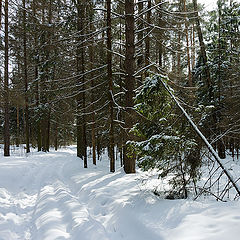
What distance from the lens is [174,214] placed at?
3.49m

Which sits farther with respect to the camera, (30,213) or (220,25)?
(220,25)

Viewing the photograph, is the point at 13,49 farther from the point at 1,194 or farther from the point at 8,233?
the point at 8,233

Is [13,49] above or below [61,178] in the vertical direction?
above

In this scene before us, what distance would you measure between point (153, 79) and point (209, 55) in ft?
52.4

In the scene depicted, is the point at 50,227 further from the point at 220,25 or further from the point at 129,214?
the point at 220,25

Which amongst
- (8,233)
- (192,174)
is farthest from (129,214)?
(8,233)

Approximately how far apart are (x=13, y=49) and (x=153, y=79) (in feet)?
49.3

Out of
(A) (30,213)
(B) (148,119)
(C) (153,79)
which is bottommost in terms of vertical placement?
(A) (30,213)

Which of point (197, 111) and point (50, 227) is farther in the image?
point (197, 111)

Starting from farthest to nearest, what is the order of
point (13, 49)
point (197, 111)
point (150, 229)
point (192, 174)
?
point (13, 49), point (197, 111), point (192, 174), point (150, 229)

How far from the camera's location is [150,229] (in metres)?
3.31

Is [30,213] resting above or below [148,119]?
below

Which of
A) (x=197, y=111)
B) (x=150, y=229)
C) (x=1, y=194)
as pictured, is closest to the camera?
(x=150, y=229)

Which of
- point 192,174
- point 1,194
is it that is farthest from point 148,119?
point 1,194
